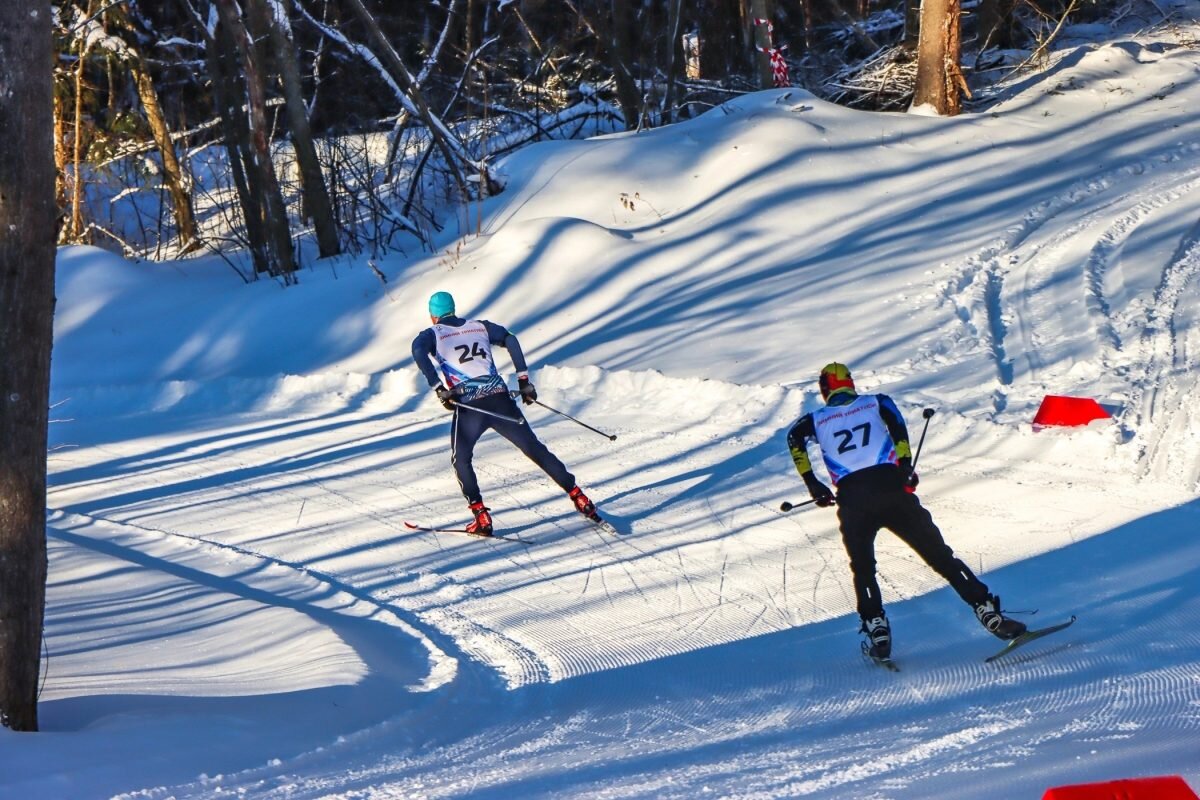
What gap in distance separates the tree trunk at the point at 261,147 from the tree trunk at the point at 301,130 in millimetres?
422

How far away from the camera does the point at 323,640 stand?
25.0ft

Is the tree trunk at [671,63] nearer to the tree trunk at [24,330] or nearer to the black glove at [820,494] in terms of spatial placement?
the black glove at [820,494]

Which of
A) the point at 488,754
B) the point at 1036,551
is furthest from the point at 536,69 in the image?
the point at 488,754

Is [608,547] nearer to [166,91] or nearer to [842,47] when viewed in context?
[842,47]

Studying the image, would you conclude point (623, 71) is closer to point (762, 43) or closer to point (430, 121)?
point (762, 43)

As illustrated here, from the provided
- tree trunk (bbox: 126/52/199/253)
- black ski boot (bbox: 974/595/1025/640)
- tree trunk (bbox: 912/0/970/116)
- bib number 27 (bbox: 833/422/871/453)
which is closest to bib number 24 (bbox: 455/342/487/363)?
bib number 27 (bbox: 833/422/871/453)

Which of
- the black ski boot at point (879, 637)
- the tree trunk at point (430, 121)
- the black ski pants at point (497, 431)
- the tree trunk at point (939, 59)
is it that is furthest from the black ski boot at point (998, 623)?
the tree trunk at point (939, 59)

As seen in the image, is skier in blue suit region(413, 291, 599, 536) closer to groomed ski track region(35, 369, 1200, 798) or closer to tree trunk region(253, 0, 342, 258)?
groomed ski track region(35, 369, 1200, 798)

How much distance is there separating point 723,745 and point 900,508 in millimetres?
1704

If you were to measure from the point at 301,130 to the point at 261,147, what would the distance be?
0.72m

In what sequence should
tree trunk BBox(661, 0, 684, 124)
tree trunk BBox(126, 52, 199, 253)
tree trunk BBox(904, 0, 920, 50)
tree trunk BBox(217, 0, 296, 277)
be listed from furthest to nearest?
tree trunk BBox(126, 52, 199, 253)
tree trunk BBox(904, 0, 920, 50)
tree trunk BBox(661, 0, 684, 124)
tree trunk BBox(217, 0, 296, 277)

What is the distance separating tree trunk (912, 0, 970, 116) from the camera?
2144 centimetres

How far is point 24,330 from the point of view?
563cm

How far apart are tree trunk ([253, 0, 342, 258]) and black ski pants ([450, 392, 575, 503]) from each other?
40.0ft
